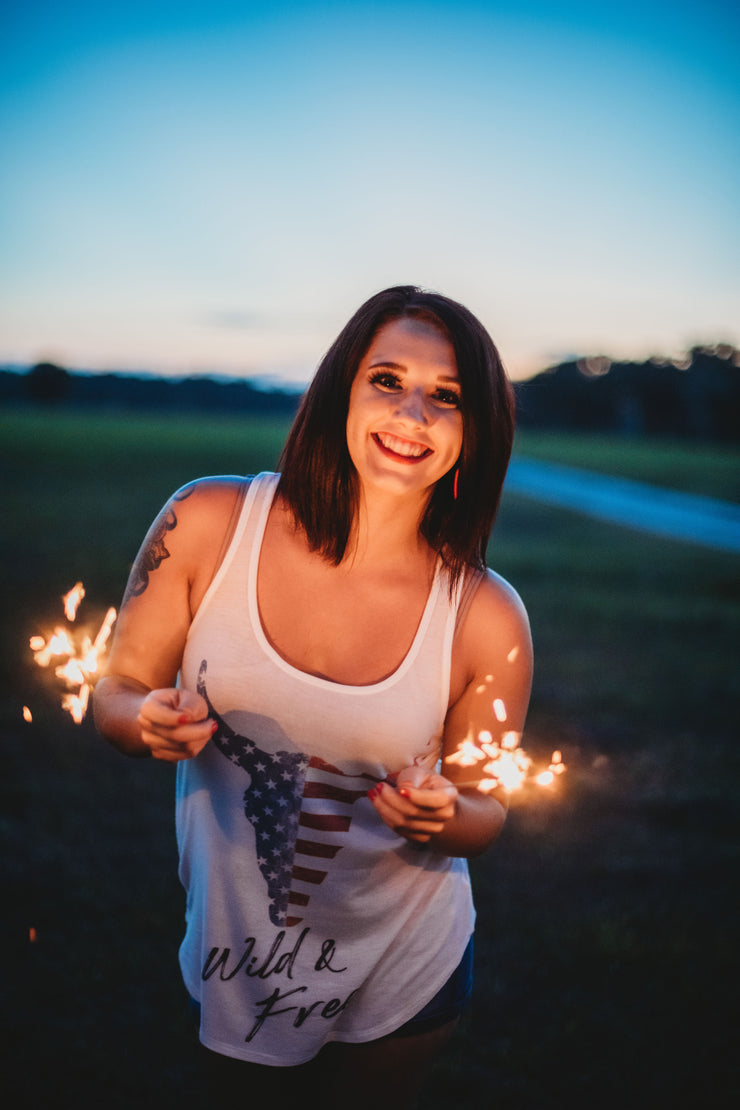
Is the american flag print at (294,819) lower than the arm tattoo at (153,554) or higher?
lower

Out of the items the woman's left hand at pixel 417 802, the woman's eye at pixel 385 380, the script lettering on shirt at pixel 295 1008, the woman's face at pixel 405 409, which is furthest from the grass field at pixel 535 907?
the woman's eye at pixel 385 380

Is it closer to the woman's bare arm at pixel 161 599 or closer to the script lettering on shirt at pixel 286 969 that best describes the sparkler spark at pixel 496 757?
the script lettering on shirt at pixel 286 969

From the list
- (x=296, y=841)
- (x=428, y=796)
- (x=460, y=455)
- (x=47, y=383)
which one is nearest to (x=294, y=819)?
(x=296, y=841)

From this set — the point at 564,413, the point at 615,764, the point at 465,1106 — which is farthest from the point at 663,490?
the point at 564,413

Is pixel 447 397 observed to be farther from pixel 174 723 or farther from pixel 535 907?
pixel 535 907

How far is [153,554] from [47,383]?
149m

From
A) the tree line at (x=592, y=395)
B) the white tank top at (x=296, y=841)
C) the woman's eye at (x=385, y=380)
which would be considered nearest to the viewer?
the white tank top at (x=296, y=841)

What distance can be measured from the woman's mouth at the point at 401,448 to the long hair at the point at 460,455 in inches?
7.1

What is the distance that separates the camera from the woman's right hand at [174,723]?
1817 mm

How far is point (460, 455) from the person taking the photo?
2.47 m

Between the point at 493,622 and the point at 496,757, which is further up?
the point at 493,622

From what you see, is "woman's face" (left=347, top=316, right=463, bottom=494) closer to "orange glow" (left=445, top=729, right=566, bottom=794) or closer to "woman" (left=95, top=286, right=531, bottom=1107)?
"woman" (left=95, top=286, right=531, bottom=1107)

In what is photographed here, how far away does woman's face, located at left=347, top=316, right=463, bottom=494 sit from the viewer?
2.28m

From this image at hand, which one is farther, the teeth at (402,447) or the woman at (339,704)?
the teeth at (402,447)
